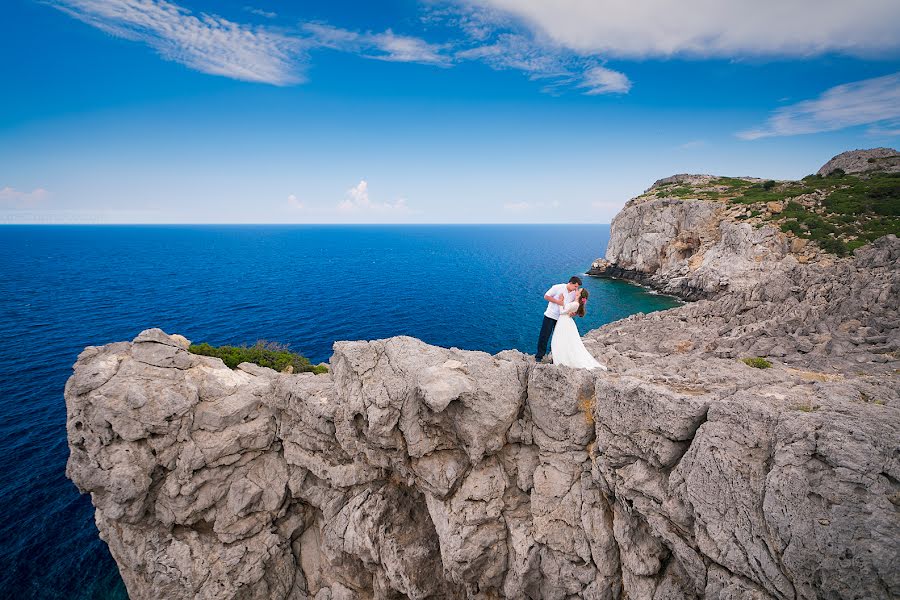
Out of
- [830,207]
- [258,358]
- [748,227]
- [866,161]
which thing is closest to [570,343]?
[258,358]

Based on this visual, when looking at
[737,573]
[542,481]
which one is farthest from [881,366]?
[542,481]

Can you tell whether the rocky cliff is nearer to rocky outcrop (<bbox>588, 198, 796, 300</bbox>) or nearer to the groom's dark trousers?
rocky outcrop (<bbox>588, 198, 796, 300</bbox>)

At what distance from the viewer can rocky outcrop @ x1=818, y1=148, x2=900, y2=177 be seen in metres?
81.5

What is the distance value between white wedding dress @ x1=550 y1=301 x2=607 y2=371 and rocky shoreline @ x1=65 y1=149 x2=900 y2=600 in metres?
0.83

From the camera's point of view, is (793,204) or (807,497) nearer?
(807,497)

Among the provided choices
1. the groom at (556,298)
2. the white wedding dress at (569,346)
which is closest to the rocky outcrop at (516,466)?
the white wedding dress at (569,346)

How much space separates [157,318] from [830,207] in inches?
4384

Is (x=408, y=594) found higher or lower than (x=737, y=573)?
lower

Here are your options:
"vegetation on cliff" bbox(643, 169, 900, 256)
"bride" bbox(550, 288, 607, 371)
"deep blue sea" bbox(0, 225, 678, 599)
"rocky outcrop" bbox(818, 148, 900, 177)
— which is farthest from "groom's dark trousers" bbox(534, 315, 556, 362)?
"rocky outcrop" bbox(818, 148, 900, 177)

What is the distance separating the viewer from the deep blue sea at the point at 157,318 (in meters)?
25.3

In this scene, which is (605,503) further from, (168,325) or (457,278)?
(457,278)

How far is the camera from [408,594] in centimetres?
1673

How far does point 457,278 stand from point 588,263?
61.1 metres

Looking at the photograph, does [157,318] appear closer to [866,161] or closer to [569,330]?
[569,330]
